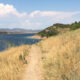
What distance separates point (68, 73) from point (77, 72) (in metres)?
0.35

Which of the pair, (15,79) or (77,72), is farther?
(15,79)

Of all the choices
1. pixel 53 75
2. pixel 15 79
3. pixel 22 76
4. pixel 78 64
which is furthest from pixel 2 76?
pixel 78 64

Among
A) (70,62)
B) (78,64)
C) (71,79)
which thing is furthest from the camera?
(70,62)

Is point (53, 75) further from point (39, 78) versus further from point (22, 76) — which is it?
point (22, 76)

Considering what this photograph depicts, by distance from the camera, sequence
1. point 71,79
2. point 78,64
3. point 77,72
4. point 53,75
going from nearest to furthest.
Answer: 1. point 71,79
2. point 77,72
3. point 53,75
4. point 78,64

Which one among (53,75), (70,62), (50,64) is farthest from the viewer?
(50,64)

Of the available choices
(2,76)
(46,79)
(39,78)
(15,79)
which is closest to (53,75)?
(46,79)

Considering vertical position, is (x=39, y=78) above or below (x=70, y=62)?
below

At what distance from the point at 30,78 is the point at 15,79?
2.46 feet

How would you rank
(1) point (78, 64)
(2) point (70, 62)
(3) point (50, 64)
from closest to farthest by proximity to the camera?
1. (1) point (78, 64)
2. (2) point (70, 62)
3. (3) point (50, 64)

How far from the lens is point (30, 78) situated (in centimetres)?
712

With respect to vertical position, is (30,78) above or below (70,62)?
below

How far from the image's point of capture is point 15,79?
6656mm

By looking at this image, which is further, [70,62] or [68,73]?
[70,62]
